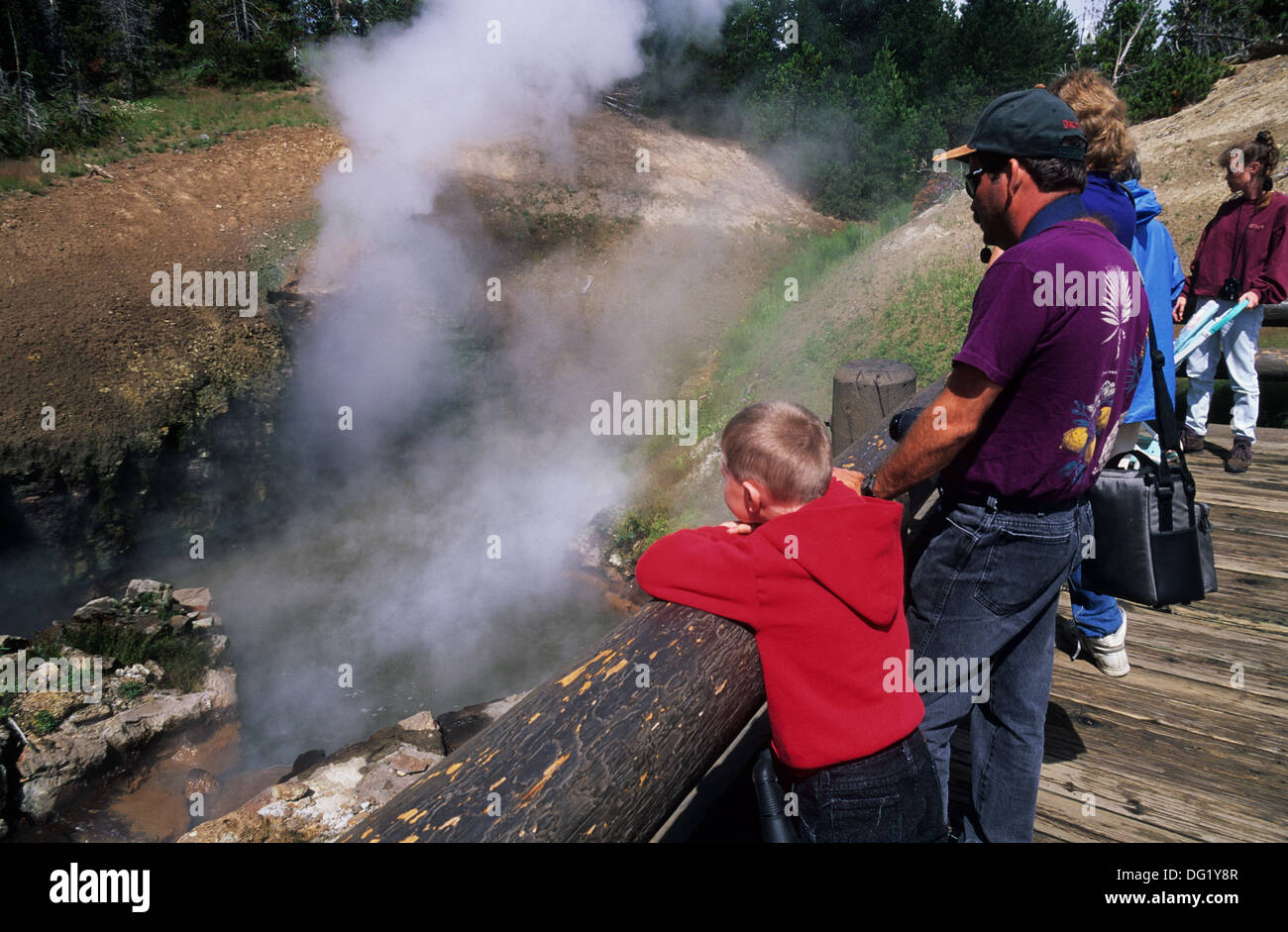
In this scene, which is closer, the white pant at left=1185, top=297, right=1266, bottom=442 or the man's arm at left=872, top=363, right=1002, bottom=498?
the man's arm at left=872, top=363, right=1002, bottom=498

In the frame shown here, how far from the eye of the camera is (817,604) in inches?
59.8

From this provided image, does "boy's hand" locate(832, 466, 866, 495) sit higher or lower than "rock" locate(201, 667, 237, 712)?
higher

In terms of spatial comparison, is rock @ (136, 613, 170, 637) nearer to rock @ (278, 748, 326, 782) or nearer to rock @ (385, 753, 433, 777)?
rock @ (278, 748, 326, 782)

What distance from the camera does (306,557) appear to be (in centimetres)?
877

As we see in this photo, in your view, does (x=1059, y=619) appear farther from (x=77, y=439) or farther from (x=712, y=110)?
(x=712, y=110)

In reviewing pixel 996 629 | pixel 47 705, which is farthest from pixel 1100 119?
pixel 47 705

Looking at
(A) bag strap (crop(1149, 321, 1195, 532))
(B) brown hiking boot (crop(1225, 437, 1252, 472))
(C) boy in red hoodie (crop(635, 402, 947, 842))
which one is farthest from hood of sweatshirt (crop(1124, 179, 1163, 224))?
(B) brown hiking boot (crop(1225, 437, 1252, 472))

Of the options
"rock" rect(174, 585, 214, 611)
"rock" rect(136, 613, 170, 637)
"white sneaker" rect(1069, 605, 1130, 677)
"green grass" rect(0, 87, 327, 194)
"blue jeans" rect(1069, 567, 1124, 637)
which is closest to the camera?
"blue jeans" rect(1069, 567, 1124, 637)

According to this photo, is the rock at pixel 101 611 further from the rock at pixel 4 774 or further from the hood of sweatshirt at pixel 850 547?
the hood of sweatshirt at pixel 850 547

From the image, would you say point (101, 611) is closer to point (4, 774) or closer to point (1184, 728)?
point (4, 774)

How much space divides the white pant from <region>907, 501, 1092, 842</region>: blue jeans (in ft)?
11.7

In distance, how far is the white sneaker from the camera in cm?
277

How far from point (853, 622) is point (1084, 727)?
180 centimetres
